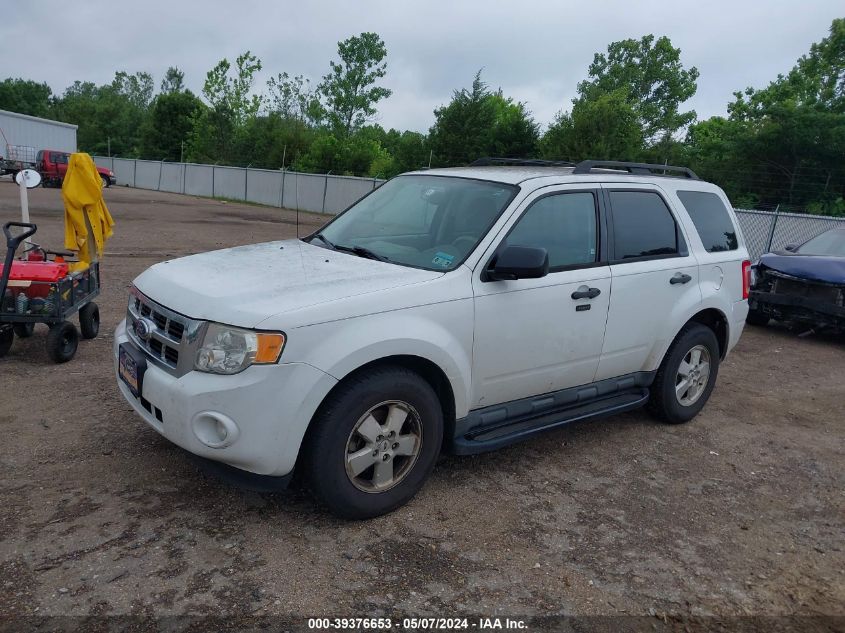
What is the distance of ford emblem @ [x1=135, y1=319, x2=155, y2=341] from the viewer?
373 centimetres

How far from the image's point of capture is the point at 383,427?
3678mm

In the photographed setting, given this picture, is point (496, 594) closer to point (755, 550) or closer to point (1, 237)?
point (755, 550)

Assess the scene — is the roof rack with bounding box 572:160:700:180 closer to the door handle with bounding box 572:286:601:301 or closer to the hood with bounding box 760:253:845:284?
the door handle with bounding box 572:286:601:301

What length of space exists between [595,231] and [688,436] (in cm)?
181

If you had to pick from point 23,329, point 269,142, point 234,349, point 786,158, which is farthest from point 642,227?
point 269,142

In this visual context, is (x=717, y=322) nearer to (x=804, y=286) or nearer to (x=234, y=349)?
(x=234, y=349)

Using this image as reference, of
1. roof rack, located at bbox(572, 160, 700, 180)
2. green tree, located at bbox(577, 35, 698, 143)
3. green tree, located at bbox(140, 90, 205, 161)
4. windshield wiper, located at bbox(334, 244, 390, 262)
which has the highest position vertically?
green tree, located at bbox(577, 35, 698, 143)

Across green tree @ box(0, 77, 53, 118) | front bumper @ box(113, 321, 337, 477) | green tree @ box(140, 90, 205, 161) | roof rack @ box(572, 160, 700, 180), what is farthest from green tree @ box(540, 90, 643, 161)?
green tree @ box(0, 77, 53, 118)

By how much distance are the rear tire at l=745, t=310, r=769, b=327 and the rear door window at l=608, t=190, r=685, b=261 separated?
5284 mm

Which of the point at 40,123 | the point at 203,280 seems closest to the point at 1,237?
the point at 203,280

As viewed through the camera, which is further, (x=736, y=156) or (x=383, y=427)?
(x=736, y=156)

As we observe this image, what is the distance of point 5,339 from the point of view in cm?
615

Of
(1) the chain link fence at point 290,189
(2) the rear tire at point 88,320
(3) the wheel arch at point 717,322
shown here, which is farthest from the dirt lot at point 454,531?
(1) the chain link fence at point 290,189

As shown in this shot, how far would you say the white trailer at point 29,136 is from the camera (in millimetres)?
36625
